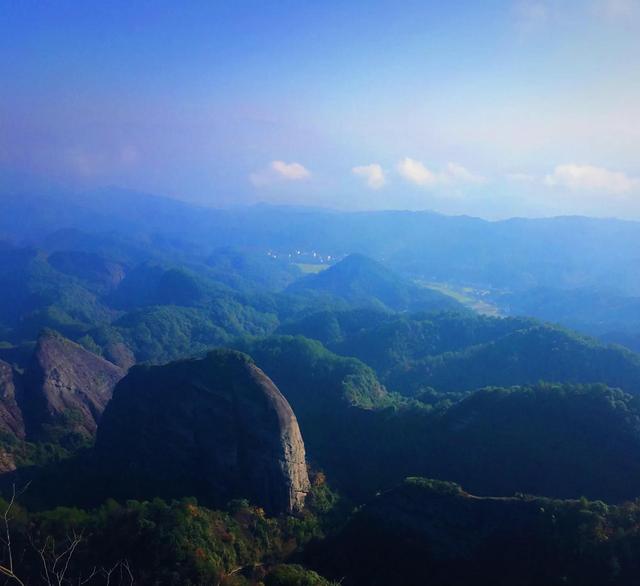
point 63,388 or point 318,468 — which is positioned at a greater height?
point 318,468

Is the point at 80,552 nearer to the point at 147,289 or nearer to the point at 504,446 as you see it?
the point at 504,446

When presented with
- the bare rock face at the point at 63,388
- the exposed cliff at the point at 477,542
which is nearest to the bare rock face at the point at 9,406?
the bare rock face at the point at 63,388

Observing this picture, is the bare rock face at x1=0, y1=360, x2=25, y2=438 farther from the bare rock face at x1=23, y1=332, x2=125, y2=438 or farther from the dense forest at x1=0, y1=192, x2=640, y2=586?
the bare rock face at x1=23, y1=332, x2=125, y2=438

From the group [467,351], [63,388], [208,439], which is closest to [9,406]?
[63,388]

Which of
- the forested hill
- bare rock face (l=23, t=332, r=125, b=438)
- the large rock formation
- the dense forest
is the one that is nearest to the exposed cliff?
the dense forest

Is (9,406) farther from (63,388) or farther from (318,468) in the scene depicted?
(318,468)
